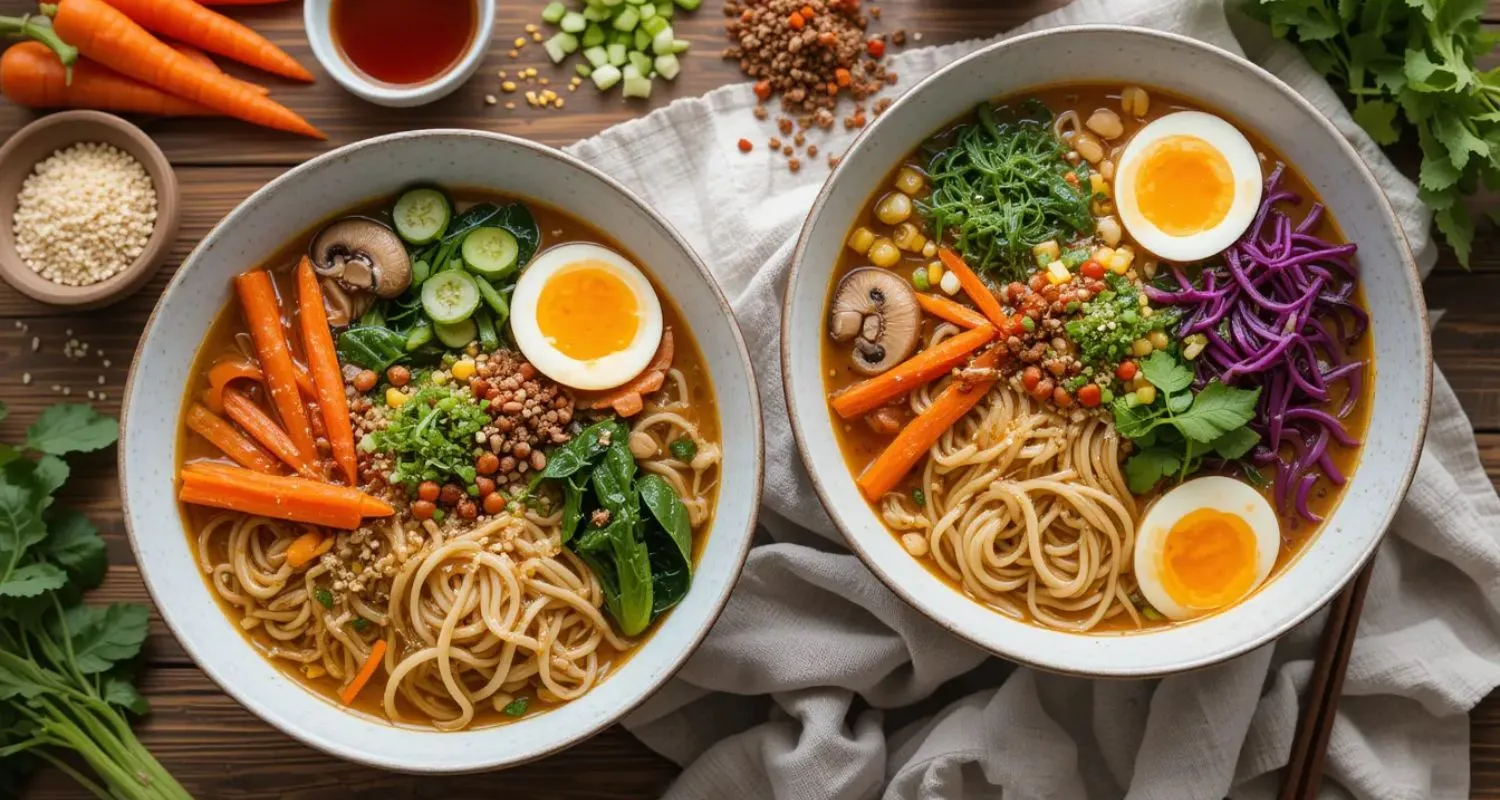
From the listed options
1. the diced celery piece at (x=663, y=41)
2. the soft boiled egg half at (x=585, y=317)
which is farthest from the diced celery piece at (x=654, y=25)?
the soft boiled egg half at (x=585, y=317)

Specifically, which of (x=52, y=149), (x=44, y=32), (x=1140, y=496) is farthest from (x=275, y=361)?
(x=1140, y=496)

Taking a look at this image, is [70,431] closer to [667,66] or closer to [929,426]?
[667,66]

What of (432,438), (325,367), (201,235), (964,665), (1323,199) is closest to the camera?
(432,438)

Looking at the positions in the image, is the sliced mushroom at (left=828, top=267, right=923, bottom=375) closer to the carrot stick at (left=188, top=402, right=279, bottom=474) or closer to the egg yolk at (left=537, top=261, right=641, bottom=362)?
the egg yolk at (left=537, top=261, right=641, bottom=362)

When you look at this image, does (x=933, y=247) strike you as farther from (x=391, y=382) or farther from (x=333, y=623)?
(x=333, y=623)

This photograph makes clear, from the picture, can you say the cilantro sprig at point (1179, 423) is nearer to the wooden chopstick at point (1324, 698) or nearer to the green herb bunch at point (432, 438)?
the wooden chopstick at point (1324, 698)

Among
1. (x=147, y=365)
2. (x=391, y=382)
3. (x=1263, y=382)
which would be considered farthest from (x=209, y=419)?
(x=1263, y=382)

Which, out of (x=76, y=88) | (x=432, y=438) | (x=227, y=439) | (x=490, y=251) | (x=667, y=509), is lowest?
(x=667, y=509)
